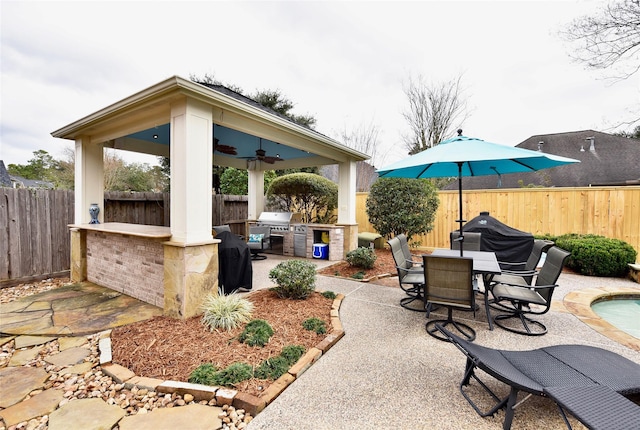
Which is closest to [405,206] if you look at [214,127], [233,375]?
[214,127]

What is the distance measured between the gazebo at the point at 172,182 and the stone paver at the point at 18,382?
126 cm

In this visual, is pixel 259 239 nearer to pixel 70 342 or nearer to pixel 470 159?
pixel 70 342

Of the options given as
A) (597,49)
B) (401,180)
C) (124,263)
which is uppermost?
(597,49)

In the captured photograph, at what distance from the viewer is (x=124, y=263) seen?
174 inches

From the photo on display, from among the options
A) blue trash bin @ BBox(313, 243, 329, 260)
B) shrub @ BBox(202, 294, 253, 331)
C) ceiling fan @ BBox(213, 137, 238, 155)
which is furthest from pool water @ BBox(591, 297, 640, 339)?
ceiling fan @ BBox(213, 137, 238, 155)

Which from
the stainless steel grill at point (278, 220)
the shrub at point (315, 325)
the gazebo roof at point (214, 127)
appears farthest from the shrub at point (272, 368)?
the stainless steel grill at point (278, 220)

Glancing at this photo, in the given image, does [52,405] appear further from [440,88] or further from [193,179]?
[440,88]

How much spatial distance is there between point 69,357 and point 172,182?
6.83 feet

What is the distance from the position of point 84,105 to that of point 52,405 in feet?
55.7

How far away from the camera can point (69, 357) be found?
2.70 meters

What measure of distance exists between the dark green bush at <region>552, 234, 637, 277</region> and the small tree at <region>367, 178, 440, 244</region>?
3246 mm

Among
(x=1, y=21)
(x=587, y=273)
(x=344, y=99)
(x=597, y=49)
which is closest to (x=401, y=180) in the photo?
(x=587, y=273)

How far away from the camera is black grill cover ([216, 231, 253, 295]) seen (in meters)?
4.47

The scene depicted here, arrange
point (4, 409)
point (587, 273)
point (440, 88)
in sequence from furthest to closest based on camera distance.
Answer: point (440, 88) → point (587, 273) → point (4, 409)
